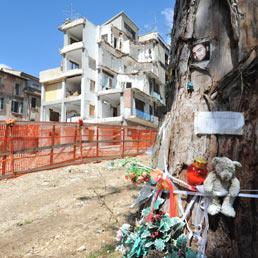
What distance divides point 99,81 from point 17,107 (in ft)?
43.2

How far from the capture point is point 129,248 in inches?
129

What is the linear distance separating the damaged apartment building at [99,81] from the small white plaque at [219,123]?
31.8m

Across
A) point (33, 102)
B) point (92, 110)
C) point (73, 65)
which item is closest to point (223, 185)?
point (92, 110)

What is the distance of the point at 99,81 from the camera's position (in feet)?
124

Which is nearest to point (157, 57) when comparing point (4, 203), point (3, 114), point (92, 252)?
point (3, 114)

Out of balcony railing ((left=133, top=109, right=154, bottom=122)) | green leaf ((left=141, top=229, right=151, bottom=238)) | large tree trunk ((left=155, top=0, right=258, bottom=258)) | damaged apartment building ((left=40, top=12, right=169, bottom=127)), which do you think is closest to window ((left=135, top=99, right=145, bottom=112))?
damaged apartment building ((left=40, top=12, right=169, bottom=127))

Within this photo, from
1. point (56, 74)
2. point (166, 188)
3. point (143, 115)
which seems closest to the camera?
point (166, 188)

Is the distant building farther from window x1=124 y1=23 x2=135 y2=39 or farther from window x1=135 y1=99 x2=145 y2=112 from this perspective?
window x1=135 y1=99 x2=145 y2=112

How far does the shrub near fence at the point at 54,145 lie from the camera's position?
1190 centimetres

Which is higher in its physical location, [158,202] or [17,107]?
[17,107]

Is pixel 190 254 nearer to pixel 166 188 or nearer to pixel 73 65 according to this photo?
pixel 166 188

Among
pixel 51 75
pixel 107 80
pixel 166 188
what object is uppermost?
pixel 51 75

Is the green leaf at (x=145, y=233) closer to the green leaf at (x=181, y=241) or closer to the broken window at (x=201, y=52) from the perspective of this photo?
the green leaf at (x=181, y=241)

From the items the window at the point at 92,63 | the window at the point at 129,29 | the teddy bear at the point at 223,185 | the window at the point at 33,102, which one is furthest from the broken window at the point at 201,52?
the window at the point at 33,102
